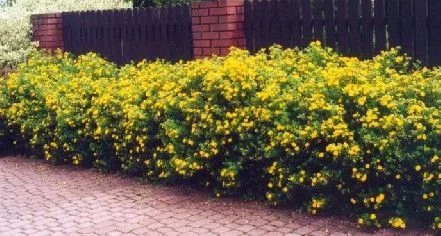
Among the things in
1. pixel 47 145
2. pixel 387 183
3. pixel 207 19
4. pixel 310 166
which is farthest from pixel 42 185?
pixel 387 183

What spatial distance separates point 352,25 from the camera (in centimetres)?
655

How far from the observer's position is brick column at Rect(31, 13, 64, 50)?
35.2 ft

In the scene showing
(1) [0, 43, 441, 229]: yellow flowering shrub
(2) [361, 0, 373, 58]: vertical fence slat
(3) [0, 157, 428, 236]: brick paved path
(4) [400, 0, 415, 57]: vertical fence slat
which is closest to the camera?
(1) [0, 43, 441, 229]: yellow flowering shrub

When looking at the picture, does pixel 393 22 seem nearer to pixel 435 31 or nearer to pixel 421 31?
pixel 421 31

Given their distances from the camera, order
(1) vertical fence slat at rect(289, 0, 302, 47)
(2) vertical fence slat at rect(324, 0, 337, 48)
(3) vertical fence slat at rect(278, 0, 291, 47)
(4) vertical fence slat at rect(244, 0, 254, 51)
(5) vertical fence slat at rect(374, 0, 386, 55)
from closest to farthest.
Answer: (5) vertical fence slat at rect(374, 0, 386, 55) < (2) vertical fence slat at rect(324, 0, 337, 48) < (1) vertical fence slat at rect(289, 0, 302, 47) < (3) vertical fence slat at rect(278, 0, 291, 47) < (4) vertical fence slat at rect(244, 0, 254, 51)

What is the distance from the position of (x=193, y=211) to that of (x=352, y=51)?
2.46 m

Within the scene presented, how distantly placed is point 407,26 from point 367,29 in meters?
0.45

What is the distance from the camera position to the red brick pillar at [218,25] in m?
7.48

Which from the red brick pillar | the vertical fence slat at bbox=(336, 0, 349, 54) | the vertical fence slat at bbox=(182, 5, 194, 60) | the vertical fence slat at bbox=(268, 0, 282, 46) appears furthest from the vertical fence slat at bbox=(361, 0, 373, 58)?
the vertical fence slat at bbox=(182, 5, 194, 60)

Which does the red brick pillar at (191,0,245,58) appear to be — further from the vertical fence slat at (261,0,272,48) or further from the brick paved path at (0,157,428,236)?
the brick paved path at (0,157,428,236)

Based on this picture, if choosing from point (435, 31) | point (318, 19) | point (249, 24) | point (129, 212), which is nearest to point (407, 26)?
point (435, 31)

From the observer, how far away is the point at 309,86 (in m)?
5.26

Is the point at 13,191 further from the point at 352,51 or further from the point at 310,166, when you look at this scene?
the point at 352,51

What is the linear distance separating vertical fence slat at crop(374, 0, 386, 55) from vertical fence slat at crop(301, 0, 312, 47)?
84 centimetres
